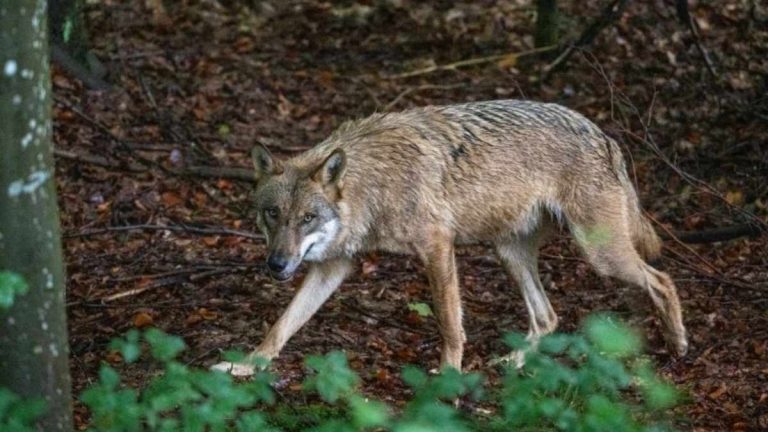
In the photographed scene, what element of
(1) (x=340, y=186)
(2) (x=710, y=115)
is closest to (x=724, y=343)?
(1) (x=340, y=186)

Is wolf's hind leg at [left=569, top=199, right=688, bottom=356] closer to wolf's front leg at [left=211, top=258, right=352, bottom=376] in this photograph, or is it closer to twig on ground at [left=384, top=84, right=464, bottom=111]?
wolf's front leg at [left=211, top=258, right=352, bottom=376]

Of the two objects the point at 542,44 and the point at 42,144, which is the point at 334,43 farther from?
the point at 42,144

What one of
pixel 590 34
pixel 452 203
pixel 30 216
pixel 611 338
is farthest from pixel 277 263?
pixel 590 34

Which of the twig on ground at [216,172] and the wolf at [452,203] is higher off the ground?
the wolf at [452,203]

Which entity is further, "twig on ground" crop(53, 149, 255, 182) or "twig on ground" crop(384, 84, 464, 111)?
"twig on ground" crop(384, 84, 464, 111)

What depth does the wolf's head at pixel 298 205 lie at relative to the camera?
23.5 ft

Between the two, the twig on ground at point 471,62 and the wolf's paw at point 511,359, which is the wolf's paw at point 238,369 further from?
the twig on ground at point 471,62

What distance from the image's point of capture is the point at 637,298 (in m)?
8.49

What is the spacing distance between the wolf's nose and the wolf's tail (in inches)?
99.6

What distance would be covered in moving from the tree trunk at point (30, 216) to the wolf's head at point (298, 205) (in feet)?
6.89

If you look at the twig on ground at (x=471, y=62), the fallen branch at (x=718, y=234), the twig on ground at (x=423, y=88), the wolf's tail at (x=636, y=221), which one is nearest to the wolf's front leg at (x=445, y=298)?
the wolf's tail at (x=636, y=221)

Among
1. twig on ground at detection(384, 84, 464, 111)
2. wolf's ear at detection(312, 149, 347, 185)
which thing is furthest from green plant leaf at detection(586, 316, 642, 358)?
twig on ground at detection(384, 84, 464, 111)

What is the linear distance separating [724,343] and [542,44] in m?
5.60

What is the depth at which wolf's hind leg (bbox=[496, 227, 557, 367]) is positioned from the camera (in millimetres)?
8391
